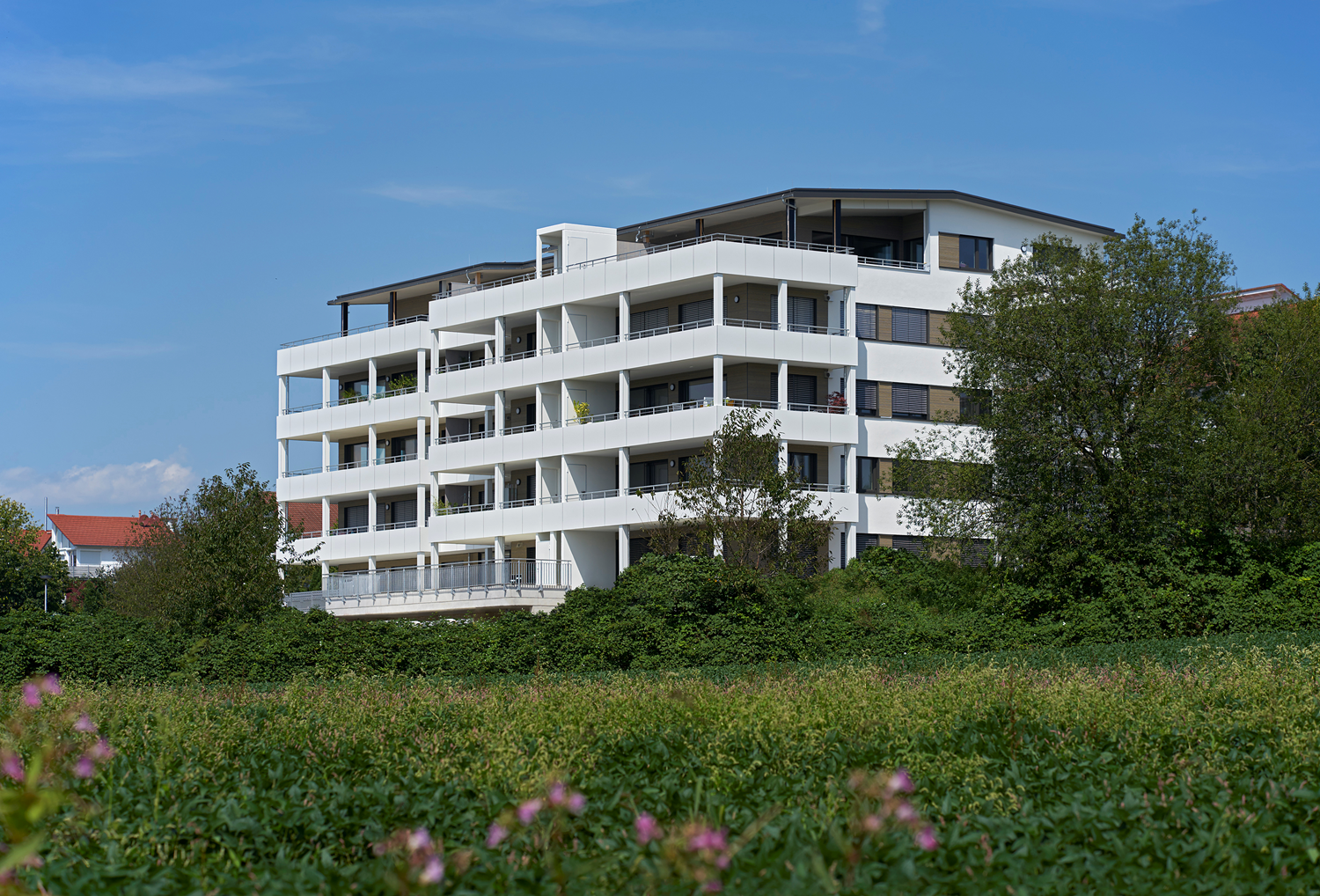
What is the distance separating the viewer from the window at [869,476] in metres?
54.0

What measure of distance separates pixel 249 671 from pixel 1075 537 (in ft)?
68.5

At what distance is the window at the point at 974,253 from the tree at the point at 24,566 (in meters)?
65.3

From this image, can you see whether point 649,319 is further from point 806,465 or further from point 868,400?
point 868,400

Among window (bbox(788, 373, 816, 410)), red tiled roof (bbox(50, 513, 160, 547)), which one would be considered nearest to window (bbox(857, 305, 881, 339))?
window (bbox(788, 373, 816, 410))

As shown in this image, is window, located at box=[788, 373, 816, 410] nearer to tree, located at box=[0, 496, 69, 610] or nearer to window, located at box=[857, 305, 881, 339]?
window, located at box=[857, 305, 881, 339]

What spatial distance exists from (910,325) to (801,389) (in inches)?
234

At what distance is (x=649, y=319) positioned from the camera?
56.8 meters

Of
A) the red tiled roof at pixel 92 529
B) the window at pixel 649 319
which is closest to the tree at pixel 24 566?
the red tiled roof at pixel 92 529

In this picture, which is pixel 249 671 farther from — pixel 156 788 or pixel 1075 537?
pixel 156 788

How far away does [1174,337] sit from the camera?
38.5 metres

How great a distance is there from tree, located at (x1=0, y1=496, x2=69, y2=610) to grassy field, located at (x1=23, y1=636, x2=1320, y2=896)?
85872 millimetres

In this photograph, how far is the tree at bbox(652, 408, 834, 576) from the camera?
36.8 m

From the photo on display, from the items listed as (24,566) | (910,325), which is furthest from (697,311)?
(24,566)

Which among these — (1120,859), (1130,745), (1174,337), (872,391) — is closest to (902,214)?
(872,391)
